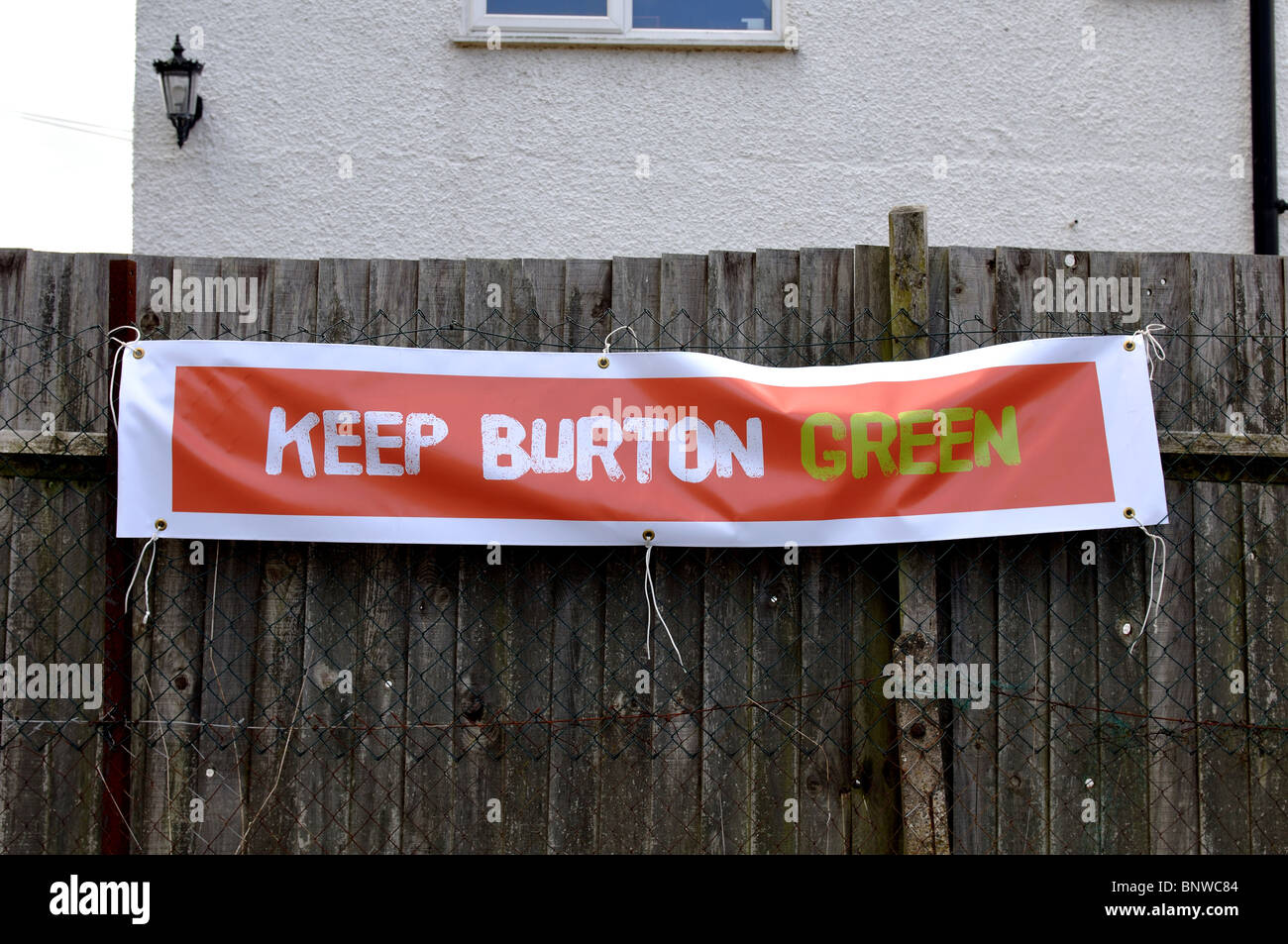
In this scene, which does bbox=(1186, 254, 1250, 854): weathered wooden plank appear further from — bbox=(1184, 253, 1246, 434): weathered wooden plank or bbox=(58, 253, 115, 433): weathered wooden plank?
bbox=(58, 253, 115, 433): weathered wooden plank

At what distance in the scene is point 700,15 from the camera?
5.42 meters

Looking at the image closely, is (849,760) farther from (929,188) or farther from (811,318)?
(929,188)

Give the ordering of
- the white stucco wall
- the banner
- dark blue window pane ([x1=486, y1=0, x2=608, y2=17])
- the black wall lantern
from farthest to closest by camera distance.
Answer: dark blue window pane ([x1=486, y1=0, x2=608, y2=17]), the white stucco wall, the black wall lantern, the banner

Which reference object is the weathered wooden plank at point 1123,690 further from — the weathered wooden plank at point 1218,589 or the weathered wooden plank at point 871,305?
the weathered wooden plank at point 871,305

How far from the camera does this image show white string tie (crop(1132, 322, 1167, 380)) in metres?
3.28

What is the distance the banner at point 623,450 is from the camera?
311 centimetres

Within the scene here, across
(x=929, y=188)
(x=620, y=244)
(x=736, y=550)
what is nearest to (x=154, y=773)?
(x=736, y=550)

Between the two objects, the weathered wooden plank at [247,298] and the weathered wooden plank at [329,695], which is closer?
the weathered wooden plank at [329,695]

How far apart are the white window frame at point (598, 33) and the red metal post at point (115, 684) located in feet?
10.1

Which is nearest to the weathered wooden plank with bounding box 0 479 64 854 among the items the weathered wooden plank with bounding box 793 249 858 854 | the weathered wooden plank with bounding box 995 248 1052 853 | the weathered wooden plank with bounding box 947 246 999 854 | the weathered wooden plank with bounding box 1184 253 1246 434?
the weathered wooden plank with bounding box 793 249 858 854

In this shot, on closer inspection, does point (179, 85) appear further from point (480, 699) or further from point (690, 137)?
point (480, 699)

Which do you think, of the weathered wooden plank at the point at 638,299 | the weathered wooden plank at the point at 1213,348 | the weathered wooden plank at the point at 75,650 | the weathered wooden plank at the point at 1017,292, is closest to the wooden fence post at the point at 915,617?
the weathered wooden plank at the point at 1017,292

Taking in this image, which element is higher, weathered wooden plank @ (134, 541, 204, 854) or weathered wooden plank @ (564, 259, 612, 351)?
weathered wooden plank @ (564, 259, 612, 351)

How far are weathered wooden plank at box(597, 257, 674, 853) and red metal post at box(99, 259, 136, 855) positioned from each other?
1.51 m
